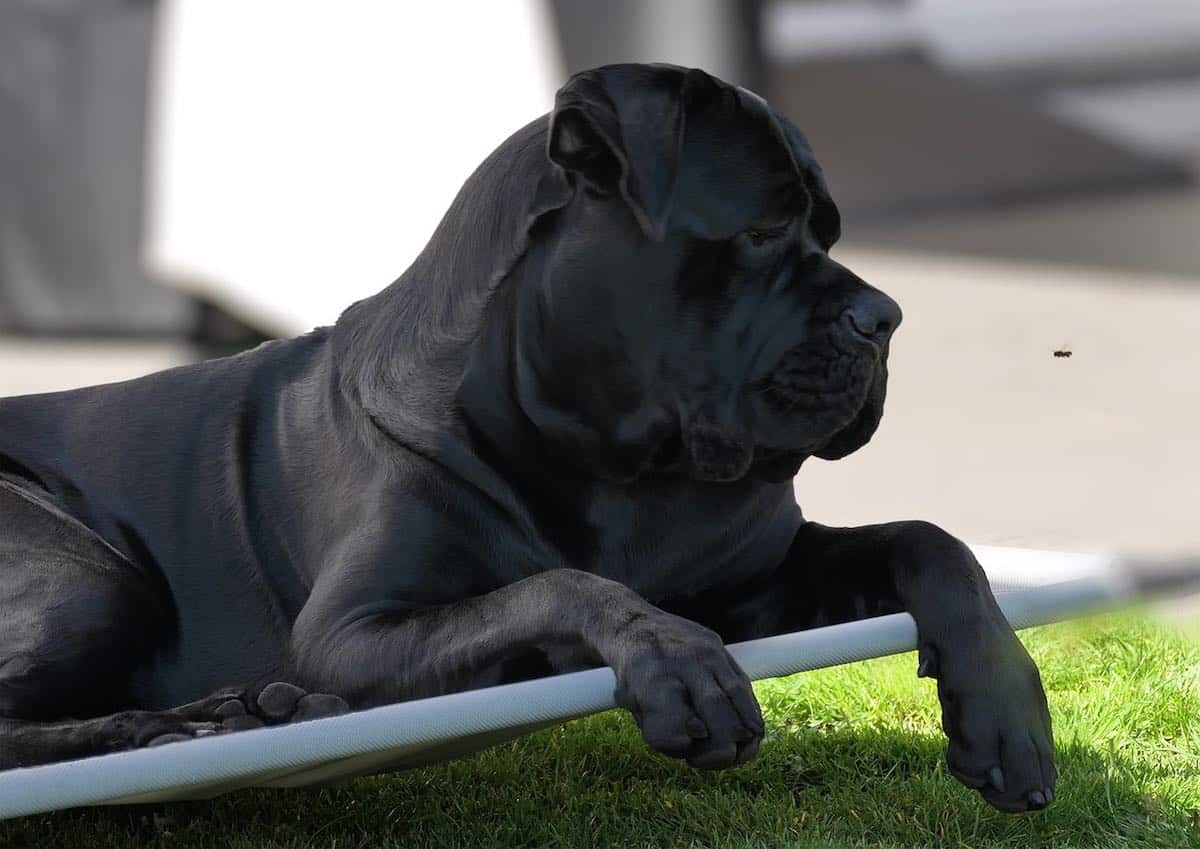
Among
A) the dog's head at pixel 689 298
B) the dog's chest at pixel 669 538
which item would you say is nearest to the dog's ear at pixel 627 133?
the dog's head at pixel 689 298

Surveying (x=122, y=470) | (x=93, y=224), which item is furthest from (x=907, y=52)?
(x=122, y=470)

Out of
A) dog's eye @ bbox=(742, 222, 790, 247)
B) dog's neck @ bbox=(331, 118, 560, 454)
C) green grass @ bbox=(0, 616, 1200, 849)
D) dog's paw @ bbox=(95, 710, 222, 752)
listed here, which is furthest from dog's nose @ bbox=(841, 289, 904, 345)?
dog's paw @ bbox=(95, 710, 222, 752)

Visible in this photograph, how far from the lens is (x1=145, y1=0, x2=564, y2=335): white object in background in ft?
23.0

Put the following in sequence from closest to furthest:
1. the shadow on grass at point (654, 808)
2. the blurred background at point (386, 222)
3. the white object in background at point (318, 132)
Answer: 1. the shadow on grass at point (654, 808)
2. the blurred background at point (386, 222)
3. the white object in background at point (318, 132)

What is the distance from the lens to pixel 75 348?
780cm

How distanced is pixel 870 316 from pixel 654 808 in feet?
2.90

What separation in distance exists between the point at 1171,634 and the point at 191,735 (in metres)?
2.20

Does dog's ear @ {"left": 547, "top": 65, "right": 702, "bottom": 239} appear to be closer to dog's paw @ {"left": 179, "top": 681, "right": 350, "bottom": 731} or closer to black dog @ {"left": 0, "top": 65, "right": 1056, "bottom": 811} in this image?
black dog @ {"left": 0, "top": 65, "right": 1056, "bottom": 811}

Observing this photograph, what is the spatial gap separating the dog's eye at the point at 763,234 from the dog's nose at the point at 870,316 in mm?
136

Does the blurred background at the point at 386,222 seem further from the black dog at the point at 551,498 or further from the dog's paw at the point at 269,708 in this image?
the dog's paw at the point at 269,708

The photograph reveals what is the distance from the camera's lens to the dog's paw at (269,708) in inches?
87.0

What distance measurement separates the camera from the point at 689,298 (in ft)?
7.39

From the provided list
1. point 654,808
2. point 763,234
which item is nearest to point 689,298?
point 763,234

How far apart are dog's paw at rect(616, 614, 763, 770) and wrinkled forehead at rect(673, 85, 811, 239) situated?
1.91 ft
